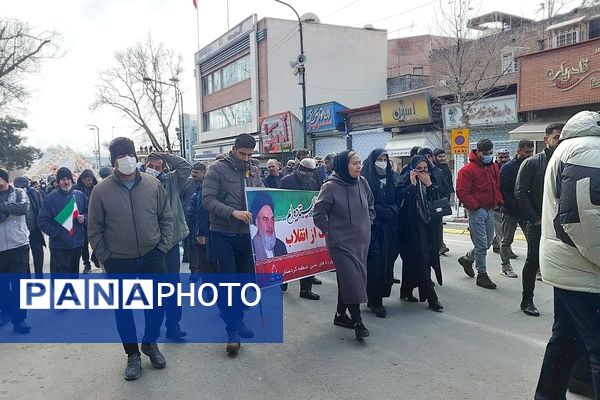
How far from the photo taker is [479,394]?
11.2 ft

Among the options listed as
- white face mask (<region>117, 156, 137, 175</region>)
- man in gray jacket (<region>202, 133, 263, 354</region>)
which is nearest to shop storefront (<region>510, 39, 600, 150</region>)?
man in gray jacket (<region>202, 133, 263, 354</region>)

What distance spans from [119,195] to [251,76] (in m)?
31.0

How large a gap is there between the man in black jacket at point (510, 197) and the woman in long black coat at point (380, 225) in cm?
167

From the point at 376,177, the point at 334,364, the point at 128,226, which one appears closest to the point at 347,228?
the point at 376,177

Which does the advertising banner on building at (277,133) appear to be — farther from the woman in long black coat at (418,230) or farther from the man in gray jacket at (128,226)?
the man in gray jacket at (128,226)

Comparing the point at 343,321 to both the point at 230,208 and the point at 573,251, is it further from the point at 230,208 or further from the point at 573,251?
the point at 573,251

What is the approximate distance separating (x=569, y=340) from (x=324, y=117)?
2291 cm

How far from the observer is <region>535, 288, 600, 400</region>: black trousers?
2.61 metres

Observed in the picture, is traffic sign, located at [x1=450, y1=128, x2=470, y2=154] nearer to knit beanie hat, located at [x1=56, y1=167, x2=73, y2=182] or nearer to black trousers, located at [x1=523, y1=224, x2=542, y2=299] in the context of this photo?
black trousers, located at [x1=523, y1=224, x2=542, y2=299]

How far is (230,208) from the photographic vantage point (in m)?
4.34

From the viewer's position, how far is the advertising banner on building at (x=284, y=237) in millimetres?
4688

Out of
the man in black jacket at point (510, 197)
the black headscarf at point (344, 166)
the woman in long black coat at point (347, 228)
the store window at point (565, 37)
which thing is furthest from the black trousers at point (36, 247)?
the store window at point (565, 37)

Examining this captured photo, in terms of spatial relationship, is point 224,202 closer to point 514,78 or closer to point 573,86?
point 573,86

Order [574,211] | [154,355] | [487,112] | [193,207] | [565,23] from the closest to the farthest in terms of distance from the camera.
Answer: [574,211]
[154,355]
[193,207]
[487,112]
[565,23]
